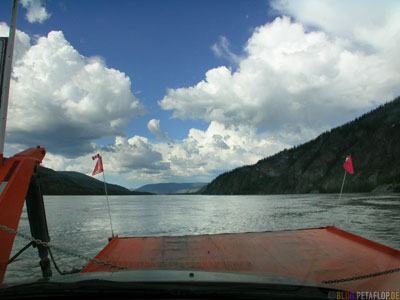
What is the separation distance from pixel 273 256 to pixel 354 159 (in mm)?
156080

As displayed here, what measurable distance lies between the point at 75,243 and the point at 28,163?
15193 millimetres

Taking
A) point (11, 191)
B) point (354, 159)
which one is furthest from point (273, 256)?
point (354, 159)

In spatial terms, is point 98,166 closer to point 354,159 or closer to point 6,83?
point 6,83

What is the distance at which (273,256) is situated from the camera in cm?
908

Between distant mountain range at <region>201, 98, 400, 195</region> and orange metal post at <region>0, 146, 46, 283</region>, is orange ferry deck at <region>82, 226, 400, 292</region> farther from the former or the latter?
distant mountain range at <region>201, 98, 400, 195</region>

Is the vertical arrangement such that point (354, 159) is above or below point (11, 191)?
above

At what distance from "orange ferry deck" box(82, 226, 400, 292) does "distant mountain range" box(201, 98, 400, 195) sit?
113501 mm

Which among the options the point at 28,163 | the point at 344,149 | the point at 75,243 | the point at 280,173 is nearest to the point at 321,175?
the point at 344,149

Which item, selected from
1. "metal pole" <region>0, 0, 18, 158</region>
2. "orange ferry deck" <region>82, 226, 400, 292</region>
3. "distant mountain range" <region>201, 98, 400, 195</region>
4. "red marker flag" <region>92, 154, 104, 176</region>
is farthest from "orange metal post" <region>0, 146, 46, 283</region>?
"distant mountain range" <region>201, 98, 400, 195</region>

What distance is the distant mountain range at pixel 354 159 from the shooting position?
417ft

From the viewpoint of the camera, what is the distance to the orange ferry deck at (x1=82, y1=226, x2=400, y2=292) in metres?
7.48

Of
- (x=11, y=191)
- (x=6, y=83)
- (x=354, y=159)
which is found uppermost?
(x=354, y=159)

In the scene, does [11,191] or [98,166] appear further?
[98,166]

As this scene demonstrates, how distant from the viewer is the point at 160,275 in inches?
127
